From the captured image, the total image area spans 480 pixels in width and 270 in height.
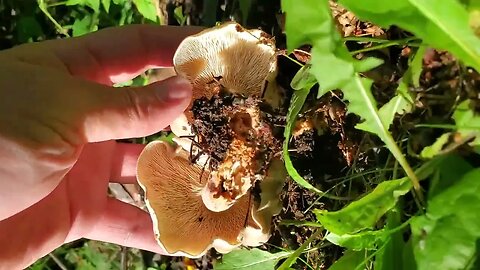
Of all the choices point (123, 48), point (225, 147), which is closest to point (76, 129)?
point (225, 147)

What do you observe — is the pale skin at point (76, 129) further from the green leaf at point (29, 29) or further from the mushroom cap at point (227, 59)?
the green leaf at point (29, 29)

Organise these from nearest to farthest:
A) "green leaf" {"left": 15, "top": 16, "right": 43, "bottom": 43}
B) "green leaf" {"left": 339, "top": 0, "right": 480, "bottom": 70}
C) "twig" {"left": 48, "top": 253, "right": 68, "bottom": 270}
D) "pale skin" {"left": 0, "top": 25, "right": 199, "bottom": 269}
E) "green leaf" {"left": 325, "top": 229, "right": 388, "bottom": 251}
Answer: "green leaf" {"left": 339, "top": 0, "right": 480, "bottom": 70} → "green leaf" {"left": 325, "top": 229, "right": 388, "bottom": 251} → "pale skin" {"left": 0, "top": 25, "right": 199, "bottom": 269} → "green leaf" {"left": 15, "top": 16, "right": 43, "bottom": 43} → "twig" {"left": 48, "top": 253, "right": 68, "bottom": 270}

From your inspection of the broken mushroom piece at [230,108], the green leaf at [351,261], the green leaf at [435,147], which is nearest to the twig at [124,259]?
the broken mushroom piece at [230,108]

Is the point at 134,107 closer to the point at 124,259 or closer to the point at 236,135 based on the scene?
the point at 236,135

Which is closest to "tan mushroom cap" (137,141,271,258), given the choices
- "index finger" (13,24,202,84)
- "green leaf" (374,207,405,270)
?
"index finger" (13,24,202,84)

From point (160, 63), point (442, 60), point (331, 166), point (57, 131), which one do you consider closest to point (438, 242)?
point (442, 60)

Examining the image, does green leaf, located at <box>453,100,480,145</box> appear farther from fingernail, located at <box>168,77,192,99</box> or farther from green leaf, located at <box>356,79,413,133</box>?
fingernail, located at <box>168,77,192,99</box>

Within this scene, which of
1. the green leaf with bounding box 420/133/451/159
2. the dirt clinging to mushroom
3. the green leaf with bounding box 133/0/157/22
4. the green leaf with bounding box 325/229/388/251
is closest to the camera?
the green leaf with bounding box 420/133/451/159

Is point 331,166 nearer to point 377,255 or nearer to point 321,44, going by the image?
point 377,255
